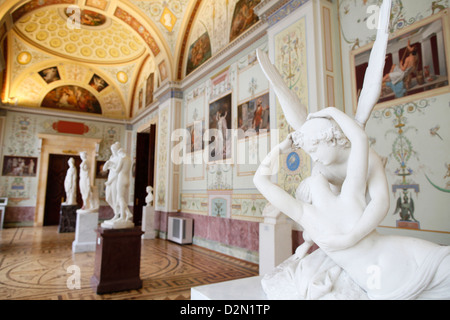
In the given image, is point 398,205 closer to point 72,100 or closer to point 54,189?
point 54,189

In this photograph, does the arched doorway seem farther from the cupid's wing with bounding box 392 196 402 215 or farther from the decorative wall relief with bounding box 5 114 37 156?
the cupid's wing with bounding box 392 196 402 215

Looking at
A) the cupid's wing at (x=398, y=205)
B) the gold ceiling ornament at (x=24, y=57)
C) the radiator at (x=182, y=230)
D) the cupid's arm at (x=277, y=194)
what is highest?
the gold ceiling ornament at (x=24, y=57)

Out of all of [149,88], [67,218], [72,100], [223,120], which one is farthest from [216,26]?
[72,100]

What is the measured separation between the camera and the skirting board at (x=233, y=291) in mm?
1574

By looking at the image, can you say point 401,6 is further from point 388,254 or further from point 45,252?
point 45,252

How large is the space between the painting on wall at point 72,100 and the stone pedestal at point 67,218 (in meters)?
6.06

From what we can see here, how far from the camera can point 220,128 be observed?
7.77 metres

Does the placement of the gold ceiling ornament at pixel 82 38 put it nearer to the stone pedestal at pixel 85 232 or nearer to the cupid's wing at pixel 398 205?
the stone pedestal at pixel 85 232

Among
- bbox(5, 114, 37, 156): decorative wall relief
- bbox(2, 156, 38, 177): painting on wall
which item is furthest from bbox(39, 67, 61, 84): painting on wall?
bbox(2, 156, 38, 177): painting on wall

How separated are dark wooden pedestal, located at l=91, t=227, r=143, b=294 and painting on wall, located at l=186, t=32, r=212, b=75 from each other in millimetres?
6225

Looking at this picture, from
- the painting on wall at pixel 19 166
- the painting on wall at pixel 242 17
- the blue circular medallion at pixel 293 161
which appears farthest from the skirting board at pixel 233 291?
the painting on wall at pixel 19 166

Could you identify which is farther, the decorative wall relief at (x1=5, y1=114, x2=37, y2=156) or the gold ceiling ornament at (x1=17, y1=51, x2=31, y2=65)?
the decorative wall relief at (x1=5, y1=114, x2=37, y2=156)

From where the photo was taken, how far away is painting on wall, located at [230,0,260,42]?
6.95 metres
